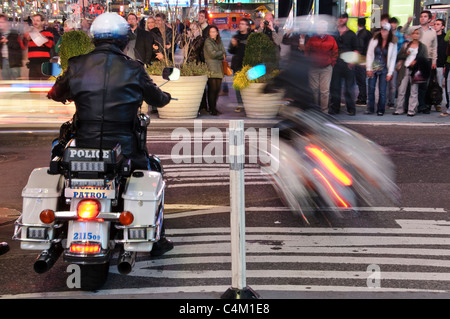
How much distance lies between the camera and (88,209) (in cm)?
496

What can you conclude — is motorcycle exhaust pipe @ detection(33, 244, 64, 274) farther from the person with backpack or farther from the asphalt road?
the person with backpack

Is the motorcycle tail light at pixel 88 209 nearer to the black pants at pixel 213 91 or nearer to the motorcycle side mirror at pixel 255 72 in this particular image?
the motorcycle side mirror at pixel 255 72

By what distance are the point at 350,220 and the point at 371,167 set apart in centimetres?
61

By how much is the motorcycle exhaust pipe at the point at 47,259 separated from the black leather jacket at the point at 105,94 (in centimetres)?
80

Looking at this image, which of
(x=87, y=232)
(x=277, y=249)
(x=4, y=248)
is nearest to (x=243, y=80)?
(x=277, y=249)

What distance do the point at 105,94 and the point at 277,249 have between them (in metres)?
2.19

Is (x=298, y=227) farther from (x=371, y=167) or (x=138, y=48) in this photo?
(x=138, y=48)

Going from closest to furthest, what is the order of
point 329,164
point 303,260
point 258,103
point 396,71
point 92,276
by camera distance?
point 92,276
point 303,260
point 329,164
point 258,103
point 396,71

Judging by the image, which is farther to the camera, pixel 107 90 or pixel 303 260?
pixel 303 260

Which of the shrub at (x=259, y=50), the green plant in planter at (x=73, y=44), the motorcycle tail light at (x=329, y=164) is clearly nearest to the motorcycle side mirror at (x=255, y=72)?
the motorcycle tail light at (x=329, y=164)

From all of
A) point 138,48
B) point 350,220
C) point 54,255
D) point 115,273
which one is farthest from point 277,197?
point 138,48

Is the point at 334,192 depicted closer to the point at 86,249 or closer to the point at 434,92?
the point at 86,249

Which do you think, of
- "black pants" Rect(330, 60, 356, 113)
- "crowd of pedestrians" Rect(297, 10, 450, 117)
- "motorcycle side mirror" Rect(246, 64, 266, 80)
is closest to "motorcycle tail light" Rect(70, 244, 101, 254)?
"motorcycle side mirror" Rect(246, 64, 266, 80)
